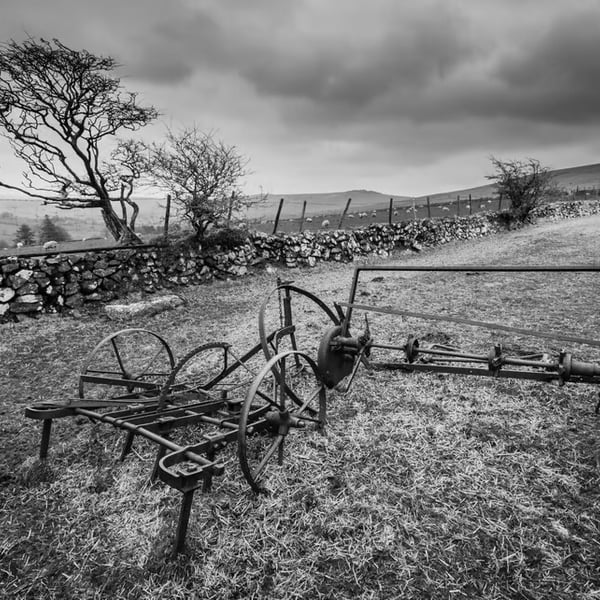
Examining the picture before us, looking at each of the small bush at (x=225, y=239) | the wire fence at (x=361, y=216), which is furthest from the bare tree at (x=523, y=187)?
the small bush at (x=225, y=239)

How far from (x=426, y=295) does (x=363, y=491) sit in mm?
6813

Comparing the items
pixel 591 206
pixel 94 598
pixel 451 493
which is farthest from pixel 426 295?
pixel 591 206

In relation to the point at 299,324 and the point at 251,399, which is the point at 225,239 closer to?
the point at 299,324

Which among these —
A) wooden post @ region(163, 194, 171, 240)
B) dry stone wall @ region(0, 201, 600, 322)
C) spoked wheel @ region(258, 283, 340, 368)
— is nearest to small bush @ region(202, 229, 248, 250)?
dry stone wall @ region(0, 201, 600, 322)

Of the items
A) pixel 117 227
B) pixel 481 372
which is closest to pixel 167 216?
pixel 117 227

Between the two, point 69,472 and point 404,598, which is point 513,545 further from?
point 69,472

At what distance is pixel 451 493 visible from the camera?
305 centimetres

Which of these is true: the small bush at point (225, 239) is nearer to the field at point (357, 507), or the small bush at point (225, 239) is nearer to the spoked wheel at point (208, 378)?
the spoked wheel at point (208, 378)

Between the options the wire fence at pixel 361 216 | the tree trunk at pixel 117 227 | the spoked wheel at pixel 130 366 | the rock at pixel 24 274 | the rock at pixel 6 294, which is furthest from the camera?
the wire fence at pixel 361 216

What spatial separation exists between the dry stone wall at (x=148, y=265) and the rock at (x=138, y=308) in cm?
91

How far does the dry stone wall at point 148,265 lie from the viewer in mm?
8391

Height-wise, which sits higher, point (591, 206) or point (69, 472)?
point (591, 206)

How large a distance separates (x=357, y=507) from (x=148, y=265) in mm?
8484

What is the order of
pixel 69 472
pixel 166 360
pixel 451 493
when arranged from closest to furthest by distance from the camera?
pixel 451 493 → pixel 69 472 → pixel 166 360
